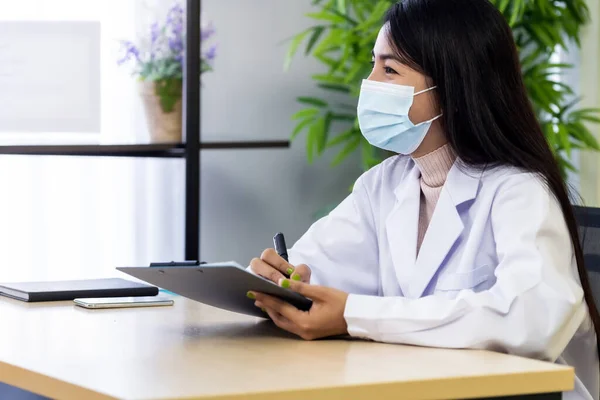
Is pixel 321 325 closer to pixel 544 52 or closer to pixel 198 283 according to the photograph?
pixel 198 283

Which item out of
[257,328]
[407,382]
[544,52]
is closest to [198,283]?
[257,328]

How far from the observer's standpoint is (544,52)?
11.1 ft

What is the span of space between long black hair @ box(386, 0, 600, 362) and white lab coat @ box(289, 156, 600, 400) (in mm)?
56

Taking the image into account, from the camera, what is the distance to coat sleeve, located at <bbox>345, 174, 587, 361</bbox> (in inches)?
53.1

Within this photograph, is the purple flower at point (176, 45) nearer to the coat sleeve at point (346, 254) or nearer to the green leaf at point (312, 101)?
the green leaf at point (312, 101)

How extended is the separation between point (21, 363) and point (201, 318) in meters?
0.42

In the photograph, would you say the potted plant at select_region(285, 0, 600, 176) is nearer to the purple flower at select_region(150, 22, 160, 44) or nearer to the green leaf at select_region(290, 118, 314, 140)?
the green leaf at select_region(290, 118, 314, 140)

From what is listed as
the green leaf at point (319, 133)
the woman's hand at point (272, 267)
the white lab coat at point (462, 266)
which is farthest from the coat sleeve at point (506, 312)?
the green leaf at point (319, 133)

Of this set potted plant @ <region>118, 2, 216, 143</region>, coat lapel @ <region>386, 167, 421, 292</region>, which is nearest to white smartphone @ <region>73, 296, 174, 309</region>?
coat lapel @ <region>386, 167, 421, 292</region>

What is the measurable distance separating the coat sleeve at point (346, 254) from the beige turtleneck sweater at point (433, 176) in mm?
120

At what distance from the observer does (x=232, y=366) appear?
118cm

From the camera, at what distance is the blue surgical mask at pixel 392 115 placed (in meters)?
1.75

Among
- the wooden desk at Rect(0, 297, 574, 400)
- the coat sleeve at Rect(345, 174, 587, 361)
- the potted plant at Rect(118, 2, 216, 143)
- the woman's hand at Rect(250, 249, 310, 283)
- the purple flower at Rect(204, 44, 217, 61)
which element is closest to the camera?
the wooden desk at Rect(0, 297, 574, 400)

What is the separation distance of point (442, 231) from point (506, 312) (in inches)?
11.9
